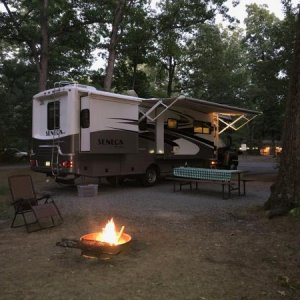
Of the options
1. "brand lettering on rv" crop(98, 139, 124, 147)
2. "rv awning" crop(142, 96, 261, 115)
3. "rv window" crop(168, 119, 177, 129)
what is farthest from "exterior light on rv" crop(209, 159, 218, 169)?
"brand lettering on rv" crop(98, 139, 124, 147)

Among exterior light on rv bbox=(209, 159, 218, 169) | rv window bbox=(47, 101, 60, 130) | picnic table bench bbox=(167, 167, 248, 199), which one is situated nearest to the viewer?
picnic table bench bbox=(167, 167, 248, 199)

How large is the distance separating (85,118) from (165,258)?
6750 mm

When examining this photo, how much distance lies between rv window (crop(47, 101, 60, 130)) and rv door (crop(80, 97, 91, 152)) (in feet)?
2.90

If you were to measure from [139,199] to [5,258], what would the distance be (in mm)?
5655

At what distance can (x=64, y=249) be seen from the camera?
5.84 metres

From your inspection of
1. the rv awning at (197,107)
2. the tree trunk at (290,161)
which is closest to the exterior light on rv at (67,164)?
the rv awning at (197,107)

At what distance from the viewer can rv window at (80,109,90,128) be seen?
11398 mm

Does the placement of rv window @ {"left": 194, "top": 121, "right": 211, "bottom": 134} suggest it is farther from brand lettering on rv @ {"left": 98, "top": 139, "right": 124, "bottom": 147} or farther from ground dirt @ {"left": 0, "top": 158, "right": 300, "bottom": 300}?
ground dirt @ {"left": 0, "top": 158, "right": 300, "bottom": 300}

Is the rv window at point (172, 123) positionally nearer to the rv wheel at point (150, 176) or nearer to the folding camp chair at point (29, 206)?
the rv wheel at point (150, 176)

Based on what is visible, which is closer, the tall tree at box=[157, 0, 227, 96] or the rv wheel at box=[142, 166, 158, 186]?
the rv wheel at box=[142, 166, 158, 186]

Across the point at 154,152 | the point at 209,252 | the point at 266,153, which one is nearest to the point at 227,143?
the point at 154,152

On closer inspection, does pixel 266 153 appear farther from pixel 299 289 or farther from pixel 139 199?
pixel 299 289

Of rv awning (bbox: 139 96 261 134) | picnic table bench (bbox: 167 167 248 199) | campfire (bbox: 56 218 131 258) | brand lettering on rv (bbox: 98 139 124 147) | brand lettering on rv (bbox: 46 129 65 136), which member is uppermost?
rv awning (bbox: 139 96 261 134)

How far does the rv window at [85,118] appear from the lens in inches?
449
